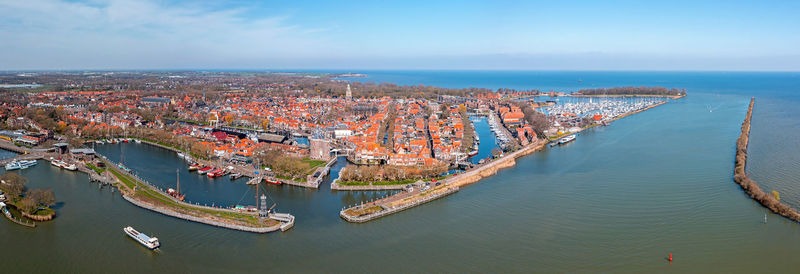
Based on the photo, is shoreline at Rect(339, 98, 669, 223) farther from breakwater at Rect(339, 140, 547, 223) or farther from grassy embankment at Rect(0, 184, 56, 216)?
grassy embankment at Rect(0, 184, 56, 216)

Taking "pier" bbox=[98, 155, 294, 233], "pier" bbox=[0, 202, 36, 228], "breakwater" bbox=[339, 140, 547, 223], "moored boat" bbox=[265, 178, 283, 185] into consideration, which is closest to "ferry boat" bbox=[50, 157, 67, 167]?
"pier" bbox=[98, 155, 294, 233]

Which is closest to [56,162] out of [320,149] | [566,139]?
[320,149]

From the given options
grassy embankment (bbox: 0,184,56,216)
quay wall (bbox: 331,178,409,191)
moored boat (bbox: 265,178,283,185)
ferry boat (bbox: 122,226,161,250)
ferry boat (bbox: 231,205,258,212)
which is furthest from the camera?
moored boat (bbox: 265,178,283,185)

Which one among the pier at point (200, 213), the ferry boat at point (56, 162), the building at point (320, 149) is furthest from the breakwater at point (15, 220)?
the building at point (320, 149)

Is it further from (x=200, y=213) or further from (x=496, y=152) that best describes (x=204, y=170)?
(x=496, y=152)

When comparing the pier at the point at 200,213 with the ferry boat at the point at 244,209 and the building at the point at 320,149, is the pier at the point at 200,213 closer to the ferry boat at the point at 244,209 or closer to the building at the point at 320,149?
the ferry boat at the point at 244,209

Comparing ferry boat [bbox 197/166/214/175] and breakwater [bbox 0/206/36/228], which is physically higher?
ferry boat [bbox 197/166/214/175]
